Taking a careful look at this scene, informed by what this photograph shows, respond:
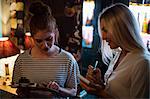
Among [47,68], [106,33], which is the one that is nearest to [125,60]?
[106,33]

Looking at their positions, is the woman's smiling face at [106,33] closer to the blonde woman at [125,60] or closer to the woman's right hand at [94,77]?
the blonde woman at [125,60]

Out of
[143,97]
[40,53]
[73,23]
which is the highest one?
[73,23]

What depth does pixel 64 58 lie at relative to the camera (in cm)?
94

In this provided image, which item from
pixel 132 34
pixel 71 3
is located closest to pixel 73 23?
pixel 71 3

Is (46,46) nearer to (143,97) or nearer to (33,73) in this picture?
(33,73)

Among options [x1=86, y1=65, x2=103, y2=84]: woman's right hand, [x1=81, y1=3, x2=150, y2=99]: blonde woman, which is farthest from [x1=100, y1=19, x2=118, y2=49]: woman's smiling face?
[x1=86, y1=65, x2=103, y2=84]: woman's right hand

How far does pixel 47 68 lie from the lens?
0.93 m

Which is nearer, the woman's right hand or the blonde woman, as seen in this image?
the blonde woman

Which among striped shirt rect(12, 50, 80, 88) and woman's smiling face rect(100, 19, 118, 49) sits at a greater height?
woman's smiling face rect(100, 19, 118, 49)

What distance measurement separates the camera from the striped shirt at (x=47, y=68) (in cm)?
93

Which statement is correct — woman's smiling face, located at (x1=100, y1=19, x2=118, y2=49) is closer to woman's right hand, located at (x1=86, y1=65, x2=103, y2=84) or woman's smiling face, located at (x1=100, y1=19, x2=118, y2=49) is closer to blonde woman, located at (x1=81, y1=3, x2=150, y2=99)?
blonde woman, located at (x1=81, y1=3, x2=150, y2=99)

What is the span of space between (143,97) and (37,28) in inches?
16.5

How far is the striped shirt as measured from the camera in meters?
0.93

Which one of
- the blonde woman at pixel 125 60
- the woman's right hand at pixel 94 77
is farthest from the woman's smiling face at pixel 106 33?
the woman's right hand at pixel 94 77
